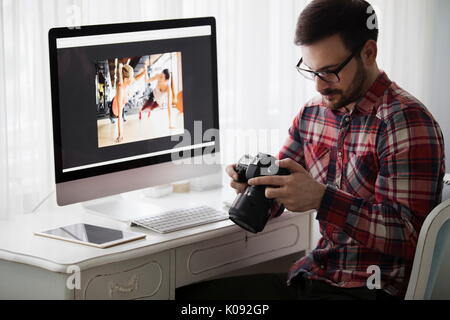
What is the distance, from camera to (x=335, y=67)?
5.52ft

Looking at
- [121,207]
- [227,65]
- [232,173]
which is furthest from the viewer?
[227,65]

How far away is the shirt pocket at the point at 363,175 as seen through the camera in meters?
1.69

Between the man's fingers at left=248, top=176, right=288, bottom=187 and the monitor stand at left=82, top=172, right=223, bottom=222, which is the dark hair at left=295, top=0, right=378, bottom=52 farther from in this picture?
the monitor stand at left=82, top=172, right=223, bottom=222

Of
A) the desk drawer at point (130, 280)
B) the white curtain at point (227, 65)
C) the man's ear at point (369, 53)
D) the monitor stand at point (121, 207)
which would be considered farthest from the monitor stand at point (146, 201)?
the man's ear at point (369, 53)

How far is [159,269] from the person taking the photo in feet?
5.47

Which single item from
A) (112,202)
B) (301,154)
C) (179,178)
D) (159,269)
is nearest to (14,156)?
(112,202)

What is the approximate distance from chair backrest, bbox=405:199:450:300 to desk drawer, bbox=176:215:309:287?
48cm

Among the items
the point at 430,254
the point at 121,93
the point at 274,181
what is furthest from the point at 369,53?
the point at 121,93

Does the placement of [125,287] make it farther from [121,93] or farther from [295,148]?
[295,148]

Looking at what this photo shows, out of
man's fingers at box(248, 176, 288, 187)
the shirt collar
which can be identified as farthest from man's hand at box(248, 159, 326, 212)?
the shirt collar

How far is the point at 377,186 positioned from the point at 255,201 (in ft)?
0.91

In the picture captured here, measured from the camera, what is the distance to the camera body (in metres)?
1.63
